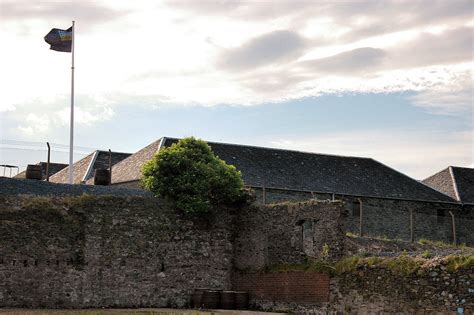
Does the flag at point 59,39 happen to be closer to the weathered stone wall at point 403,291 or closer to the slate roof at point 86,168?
the slate roof at point 86,168

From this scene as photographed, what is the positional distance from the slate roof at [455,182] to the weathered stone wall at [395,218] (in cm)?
269

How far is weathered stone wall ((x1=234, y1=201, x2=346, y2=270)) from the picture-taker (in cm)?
2775

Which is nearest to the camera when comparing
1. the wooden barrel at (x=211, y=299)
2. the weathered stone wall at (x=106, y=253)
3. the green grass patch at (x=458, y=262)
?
the green grass patch at (x=458, y=262)

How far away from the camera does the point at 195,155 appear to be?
31.6 metres

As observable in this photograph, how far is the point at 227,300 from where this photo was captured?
2856 cm

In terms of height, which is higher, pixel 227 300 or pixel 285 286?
pixel 285 286

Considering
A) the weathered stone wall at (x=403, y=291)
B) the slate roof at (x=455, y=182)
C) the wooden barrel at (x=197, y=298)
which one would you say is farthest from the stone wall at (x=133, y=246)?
the slate roof at (x=455, y=182)

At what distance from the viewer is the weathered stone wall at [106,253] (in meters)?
27.2

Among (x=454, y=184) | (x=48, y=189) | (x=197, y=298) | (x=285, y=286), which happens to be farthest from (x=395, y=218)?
(x=48, y=189)

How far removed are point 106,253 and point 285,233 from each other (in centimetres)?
660

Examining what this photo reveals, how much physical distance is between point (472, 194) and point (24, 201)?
104 ft

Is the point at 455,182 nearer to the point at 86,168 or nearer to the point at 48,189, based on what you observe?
the point at 86,168

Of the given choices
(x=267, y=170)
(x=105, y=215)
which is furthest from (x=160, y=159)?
(x=267, y=170)

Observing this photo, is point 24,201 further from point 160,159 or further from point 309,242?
point 309,242
